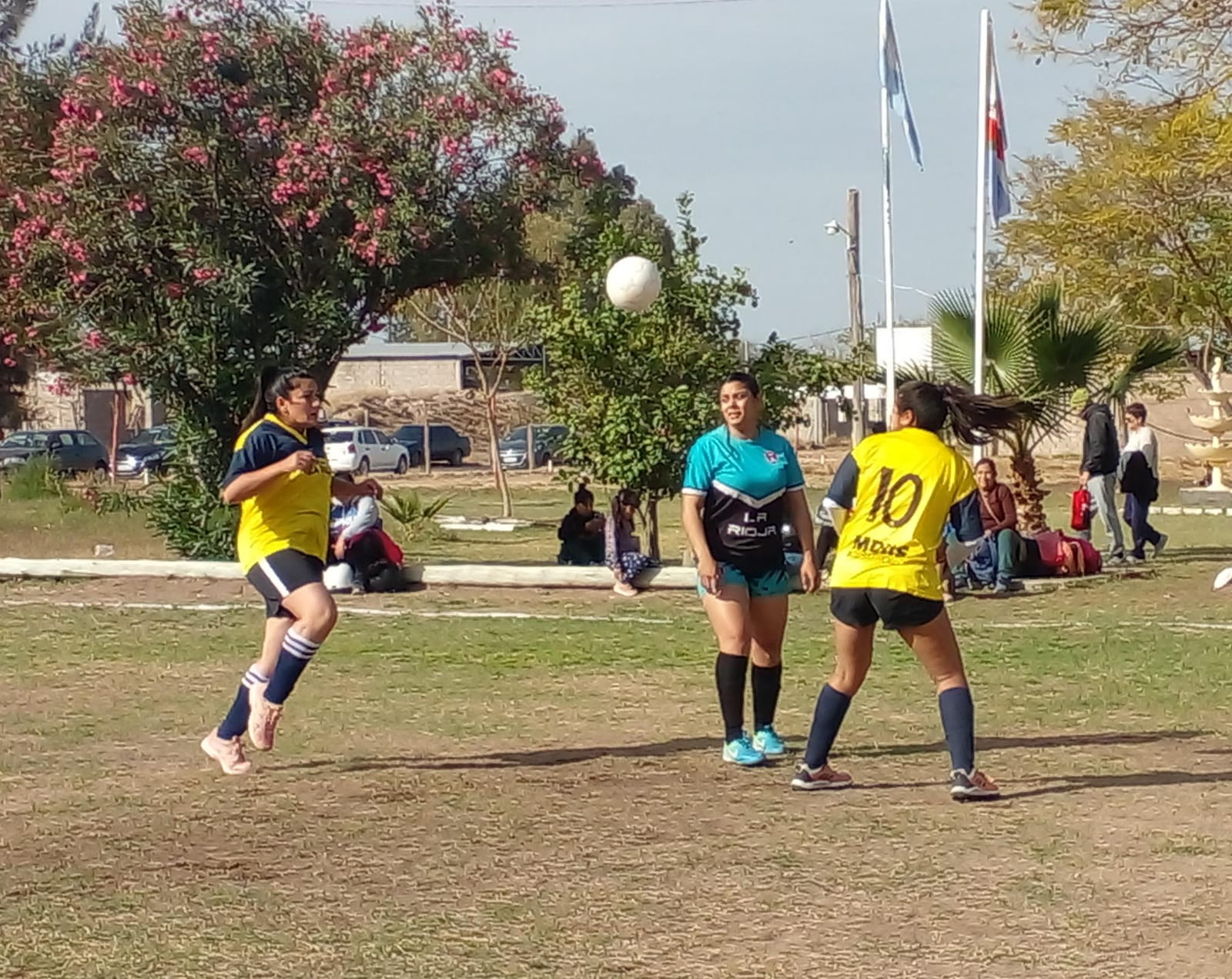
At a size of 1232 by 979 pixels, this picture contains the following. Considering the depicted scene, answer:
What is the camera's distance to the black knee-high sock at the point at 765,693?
8.53 meters

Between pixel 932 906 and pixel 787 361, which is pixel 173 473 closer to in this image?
pixel 787 361

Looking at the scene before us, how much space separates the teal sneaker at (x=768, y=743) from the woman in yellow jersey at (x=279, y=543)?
1.98 m

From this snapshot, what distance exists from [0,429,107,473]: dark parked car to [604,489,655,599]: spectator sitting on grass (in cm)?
3353

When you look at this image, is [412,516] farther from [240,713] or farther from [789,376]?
[240,713]

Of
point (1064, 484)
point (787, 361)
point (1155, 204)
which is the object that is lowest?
point (1064, 484)

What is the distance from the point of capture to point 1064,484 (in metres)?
39.2

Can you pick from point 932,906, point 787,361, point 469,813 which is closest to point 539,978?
point 932,906

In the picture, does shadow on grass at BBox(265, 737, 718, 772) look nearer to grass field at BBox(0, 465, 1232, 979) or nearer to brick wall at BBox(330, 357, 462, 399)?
grass field at BBox(0, 465, 1232, 979)

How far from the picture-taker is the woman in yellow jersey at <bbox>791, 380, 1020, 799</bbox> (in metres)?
7.33

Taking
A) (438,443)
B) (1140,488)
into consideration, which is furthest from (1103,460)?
(438,443)

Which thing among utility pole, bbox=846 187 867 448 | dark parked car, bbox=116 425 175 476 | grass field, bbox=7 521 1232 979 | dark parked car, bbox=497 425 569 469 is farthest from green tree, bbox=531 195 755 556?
dark parked car, bbox=497 425 569 469

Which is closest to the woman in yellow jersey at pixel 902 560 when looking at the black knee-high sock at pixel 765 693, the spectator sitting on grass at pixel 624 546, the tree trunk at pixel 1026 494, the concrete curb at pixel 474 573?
the black knee-high sock at pixel 765 693

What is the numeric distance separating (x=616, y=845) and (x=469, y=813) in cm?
81

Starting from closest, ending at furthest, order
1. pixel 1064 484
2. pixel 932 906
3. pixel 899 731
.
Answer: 1. pixel 932 906
2. pixel 899 731
3. pixel 1064 484
